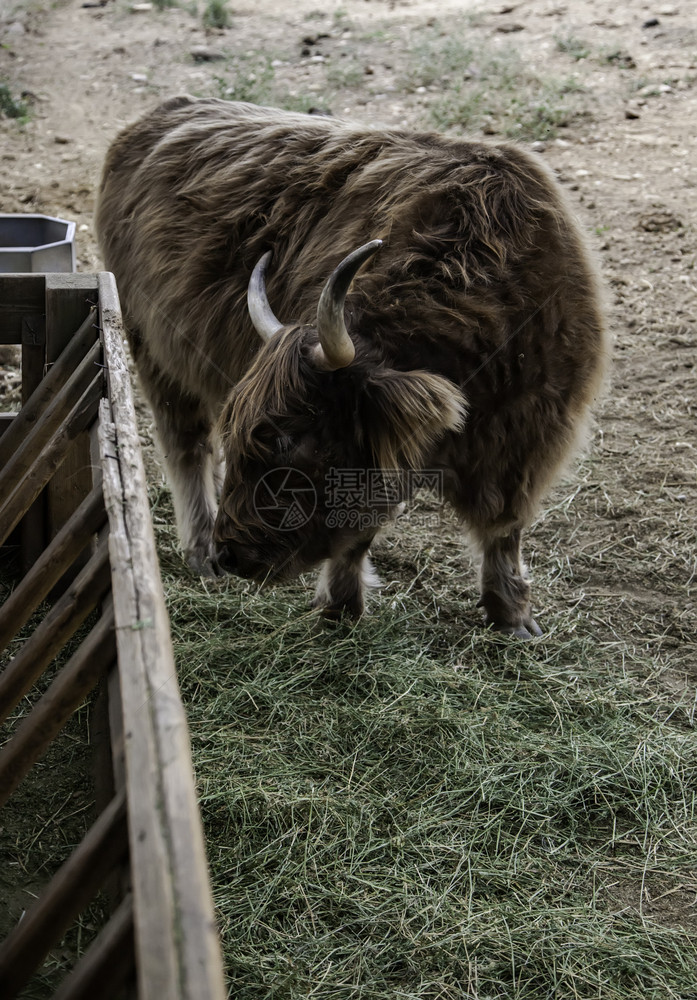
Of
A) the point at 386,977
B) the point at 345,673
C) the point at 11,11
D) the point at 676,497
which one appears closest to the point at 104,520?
the point at 386,977

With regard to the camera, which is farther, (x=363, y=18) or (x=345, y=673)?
(x=363, y=18)

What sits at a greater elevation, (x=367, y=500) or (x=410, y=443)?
(x=410, y=443)

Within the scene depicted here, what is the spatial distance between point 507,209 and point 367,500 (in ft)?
3.63

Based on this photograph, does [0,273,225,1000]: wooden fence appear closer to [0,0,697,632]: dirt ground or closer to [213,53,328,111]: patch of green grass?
[0,0,697,632]: dirt ground

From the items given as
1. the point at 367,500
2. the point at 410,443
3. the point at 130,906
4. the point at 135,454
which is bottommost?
the point at 367,500

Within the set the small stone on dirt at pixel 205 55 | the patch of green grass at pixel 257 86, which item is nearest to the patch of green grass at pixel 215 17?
the small stone on dirt at pixel 205 55

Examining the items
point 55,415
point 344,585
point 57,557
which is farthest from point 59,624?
point 344,585

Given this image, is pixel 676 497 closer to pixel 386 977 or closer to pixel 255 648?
pixel 255 648

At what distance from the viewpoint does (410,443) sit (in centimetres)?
278

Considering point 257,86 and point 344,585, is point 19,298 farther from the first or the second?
point 257,86

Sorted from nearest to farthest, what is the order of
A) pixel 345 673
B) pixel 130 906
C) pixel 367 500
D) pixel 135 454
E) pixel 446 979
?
pixel 130 906
pixel 135 454
pixel 446 979
pixel 367 500
pixel 345 673

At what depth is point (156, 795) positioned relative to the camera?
1.18 m

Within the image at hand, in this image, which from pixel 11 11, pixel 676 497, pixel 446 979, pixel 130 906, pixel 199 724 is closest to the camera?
pixel 130 906

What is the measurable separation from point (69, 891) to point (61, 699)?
1.26 feet
